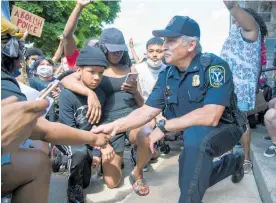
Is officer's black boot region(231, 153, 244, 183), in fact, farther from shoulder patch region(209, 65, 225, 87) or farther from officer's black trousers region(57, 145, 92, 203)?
officer's black trousers region(57, 145, 92, 203)

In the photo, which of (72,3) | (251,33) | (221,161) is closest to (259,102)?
(251,33)

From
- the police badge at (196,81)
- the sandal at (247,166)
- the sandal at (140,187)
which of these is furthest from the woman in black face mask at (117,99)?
the sandal at (247,166)

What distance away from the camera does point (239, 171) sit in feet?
11.4

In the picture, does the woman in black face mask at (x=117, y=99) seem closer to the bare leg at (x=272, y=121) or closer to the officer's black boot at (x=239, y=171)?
the officer's black boot at (x=239, y=171)

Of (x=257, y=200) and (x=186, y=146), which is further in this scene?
(x=257, y=200)

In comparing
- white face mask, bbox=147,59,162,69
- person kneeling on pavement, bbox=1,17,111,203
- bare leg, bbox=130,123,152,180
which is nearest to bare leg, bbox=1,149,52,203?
person kneeling on pavement, bbox=1,17,111,203

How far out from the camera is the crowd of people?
2.12 meters

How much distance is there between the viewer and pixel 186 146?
2600 mm

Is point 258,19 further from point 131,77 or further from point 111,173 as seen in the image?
point 111,173

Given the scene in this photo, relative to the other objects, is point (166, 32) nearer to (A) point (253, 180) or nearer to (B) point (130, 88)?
(B) point (130, 88)

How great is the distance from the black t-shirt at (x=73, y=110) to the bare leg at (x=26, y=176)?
1176 millimetres

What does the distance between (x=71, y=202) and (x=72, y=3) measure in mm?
18648

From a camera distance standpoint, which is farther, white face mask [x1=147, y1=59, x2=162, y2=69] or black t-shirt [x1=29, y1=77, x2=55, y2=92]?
black t-shirt [x1=29, y1=77, x2=55, y2=92]

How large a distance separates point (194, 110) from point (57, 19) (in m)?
19.3
